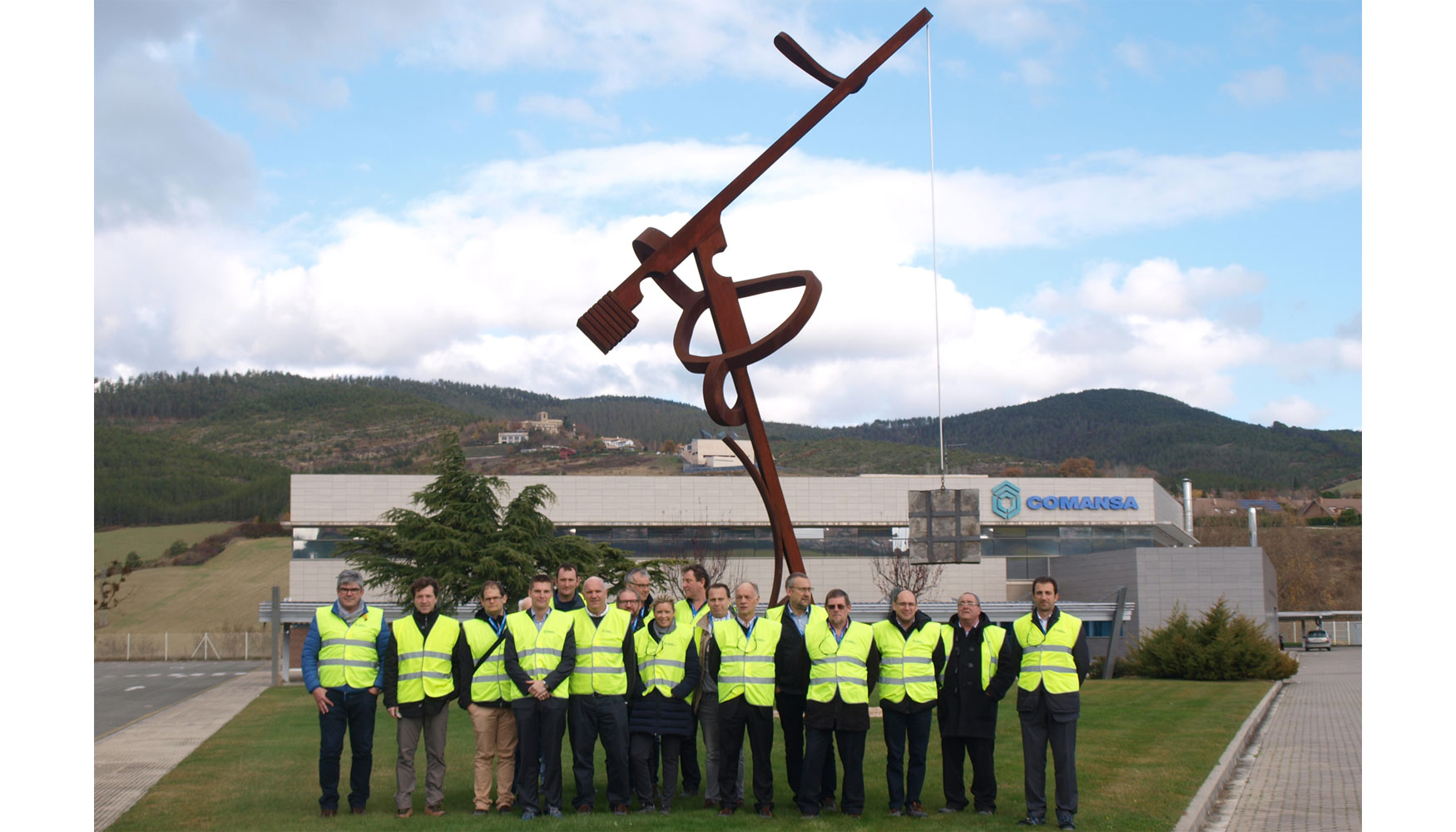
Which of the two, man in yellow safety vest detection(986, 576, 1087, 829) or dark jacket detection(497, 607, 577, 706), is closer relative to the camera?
man in yellow safety vest detection(986, 576, 1087, 829)

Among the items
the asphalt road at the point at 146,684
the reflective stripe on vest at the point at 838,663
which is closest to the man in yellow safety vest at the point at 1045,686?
the reflective stripe on vest at the point at 838,663

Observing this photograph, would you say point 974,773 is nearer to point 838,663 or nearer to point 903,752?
point 903,752

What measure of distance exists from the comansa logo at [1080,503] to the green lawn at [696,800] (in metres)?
32.6

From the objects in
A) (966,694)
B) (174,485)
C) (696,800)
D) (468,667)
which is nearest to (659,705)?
(696,800)

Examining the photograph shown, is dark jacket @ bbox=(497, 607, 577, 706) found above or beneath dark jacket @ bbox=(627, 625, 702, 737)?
above

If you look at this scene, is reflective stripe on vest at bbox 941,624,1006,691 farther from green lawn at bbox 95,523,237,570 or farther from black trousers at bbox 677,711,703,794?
green lawn at bbox 95,523,237,570

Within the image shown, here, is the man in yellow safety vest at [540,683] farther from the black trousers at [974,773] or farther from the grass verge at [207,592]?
the grass verge at [207,592]

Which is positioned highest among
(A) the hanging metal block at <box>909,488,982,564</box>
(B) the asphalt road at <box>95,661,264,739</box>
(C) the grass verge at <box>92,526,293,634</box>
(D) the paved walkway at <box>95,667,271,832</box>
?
(A) the hanging metal block at <box>909,488,982,564</box>

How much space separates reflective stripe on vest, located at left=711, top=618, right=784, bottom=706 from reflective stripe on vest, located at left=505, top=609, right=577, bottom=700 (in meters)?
1.21

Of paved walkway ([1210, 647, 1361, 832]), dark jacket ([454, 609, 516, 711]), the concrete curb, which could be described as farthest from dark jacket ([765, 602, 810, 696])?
paved walkway ([1210, 647, 1361, 832])

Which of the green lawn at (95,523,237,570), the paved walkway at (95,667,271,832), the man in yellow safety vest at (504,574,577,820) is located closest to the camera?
the man in yellow safety vest at (504,574,577,820)

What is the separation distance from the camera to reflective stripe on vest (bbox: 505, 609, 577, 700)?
923 cm
